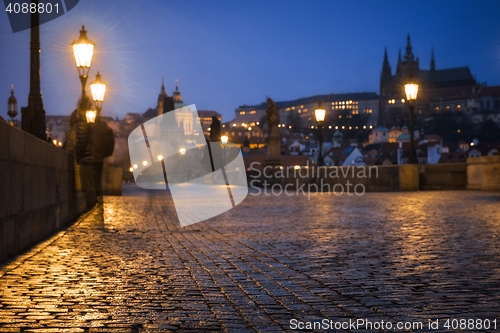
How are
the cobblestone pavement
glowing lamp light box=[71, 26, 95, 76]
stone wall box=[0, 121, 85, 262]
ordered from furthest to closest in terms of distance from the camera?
glowing lamp light box=[71, 26, 95, 76] < stone wall box=[0, 121, 85, 262] < the cobblestone pavement

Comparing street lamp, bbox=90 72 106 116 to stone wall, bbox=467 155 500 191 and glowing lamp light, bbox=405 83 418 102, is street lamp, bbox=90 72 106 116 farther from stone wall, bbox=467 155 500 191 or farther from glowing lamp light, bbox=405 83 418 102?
stone wall, bbox=467 155 500 191

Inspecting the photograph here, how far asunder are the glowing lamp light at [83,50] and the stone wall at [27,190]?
166 inches

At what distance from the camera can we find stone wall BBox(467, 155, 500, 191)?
912 inches

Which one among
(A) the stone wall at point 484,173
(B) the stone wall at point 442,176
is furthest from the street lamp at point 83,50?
(B) the stone wall at point 442,176

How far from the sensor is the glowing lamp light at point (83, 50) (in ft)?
53.0

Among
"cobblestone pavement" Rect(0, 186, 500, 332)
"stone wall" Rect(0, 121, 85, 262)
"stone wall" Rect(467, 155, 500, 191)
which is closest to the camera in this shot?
"cobblestone pavement" Rect(0, 186, 500, 332)

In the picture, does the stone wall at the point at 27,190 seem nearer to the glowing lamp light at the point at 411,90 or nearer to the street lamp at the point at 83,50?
the street lamp at the point at 83,50

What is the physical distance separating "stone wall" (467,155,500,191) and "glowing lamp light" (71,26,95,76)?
510 inches

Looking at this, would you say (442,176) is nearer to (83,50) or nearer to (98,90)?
(98,90)

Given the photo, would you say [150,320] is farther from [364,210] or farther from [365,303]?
[364,210]

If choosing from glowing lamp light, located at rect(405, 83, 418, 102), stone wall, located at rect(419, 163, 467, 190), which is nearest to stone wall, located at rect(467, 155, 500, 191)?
stone wall, located at rect(419, 163, 467, 190)

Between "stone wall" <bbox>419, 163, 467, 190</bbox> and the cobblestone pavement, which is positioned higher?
"stone wall" <bbox>419, 163, 467, 190</bbox>

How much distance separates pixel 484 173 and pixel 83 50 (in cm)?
1394

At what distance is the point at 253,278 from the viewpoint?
246 inches
